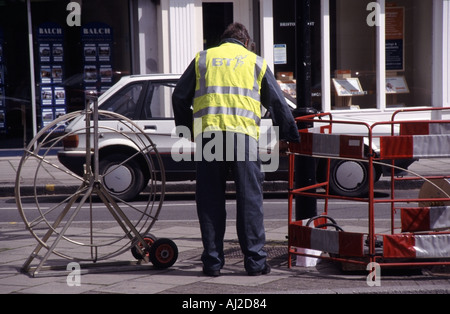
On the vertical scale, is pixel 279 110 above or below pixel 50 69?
below

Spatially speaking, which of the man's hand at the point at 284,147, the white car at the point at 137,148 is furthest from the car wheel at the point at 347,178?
the man's hand at the point at 284,147

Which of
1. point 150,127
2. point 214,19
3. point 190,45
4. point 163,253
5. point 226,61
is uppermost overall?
point 214,19

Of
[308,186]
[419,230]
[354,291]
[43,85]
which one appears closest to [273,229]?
[308,186]

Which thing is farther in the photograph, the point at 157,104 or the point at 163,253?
the point at 157,104

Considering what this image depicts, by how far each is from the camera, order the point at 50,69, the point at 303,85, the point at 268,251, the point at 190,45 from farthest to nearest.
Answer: the point at 50,69 < the point at 190,45 < the point at 268,251 < the point at 303,85

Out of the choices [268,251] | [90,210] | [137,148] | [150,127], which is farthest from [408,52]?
[90,210]

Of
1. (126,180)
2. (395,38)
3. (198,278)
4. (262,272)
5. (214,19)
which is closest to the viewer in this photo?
(198,278)

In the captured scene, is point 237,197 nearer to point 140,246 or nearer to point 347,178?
point 140,246

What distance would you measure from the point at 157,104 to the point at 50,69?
6336 millimetres

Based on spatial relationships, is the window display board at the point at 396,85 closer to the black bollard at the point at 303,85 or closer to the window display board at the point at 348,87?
the window display board at the point at 348,87

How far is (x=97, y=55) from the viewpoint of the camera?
16391mm

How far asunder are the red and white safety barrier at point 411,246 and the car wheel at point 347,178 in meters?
5.07

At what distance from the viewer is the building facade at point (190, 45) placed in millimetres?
16047

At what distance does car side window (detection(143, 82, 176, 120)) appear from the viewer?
10703 millimetres
